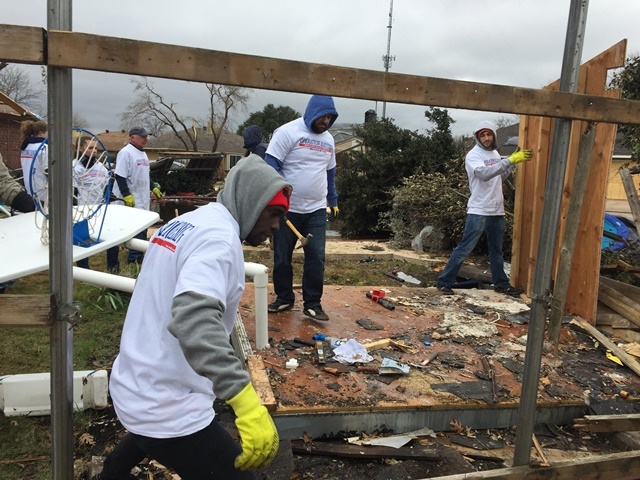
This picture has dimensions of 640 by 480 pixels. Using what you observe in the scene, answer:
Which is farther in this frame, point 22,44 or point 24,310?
point 24,310

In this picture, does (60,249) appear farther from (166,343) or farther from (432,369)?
(432,369)

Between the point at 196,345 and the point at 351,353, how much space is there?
2.50 meters

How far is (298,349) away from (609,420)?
217 centimetres

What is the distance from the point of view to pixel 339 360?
378 cm

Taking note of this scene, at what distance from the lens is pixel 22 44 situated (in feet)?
5.11

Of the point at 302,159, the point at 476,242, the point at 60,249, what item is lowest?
the point at 476,242

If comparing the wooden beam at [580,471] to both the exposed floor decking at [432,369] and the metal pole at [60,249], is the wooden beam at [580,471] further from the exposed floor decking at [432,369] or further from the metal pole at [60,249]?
the metal pole at [60,249]

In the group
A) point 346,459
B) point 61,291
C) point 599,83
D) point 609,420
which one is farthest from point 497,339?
point 61,291

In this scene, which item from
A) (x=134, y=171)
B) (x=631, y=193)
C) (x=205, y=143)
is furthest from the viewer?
(x=205, y=143)

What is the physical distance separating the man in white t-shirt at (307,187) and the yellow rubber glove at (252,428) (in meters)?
2.98

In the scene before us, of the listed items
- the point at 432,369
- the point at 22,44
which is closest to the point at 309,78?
the point at 22,44

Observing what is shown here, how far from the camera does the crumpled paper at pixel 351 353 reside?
3771mm

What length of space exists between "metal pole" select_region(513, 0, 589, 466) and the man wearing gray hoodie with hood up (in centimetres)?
345

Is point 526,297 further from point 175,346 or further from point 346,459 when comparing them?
point 175,346
